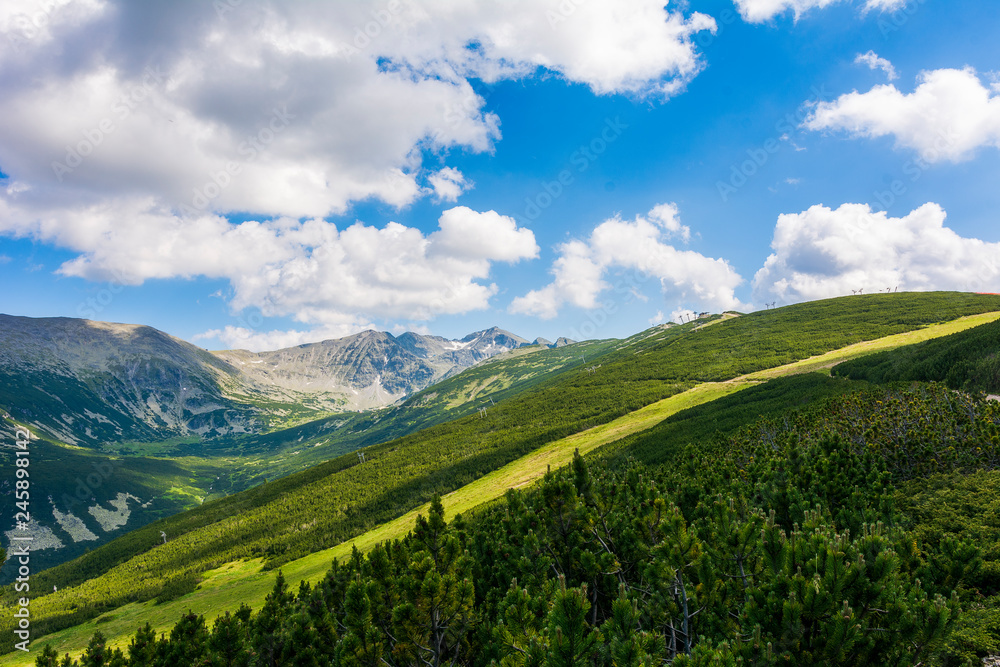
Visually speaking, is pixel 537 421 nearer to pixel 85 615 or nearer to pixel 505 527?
pixel 85 615

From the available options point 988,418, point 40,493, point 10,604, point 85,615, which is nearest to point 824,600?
point 988,418

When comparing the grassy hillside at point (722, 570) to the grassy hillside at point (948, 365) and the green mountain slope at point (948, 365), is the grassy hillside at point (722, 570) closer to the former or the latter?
the grassy hillside at point (948, 365)

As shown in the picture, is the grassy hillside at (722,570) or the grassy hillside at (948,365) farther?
the grassy hillside at (948,365)

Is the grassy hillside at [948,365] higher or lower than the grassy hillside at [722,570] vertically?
lower

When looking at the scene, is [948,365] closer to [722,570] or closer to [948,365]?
[948,365]

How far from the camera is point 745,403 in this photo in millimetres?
91312

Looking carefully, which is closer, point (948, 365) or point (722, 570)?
point (722, 570)

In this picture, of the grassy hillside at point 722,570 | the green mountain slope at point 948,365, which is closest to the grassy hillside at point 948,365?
the green mountain slope at point 948,365

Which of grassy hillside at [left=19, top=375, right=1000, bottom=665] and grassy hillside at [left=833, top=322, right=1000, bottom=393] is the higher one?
grassy hillside at [left=19, top=375, right=1000, bottom=665]

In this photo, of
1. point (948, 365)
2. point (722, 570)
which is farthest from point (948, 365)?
point (722, 570)

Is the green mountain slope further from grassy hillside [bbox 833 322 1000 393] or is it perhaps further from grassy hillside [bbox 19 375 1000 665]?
grassy hillside [bbox 19 375 1000 665]

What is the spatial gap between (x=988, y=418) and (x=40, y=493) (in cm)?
30884

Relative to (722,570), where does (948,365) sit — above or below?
below

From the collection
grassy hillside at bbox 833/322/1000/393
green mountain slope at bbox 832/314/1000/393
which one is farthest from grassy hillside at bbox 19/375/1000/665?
green mountain slope at bbox 832/314/1000/393
